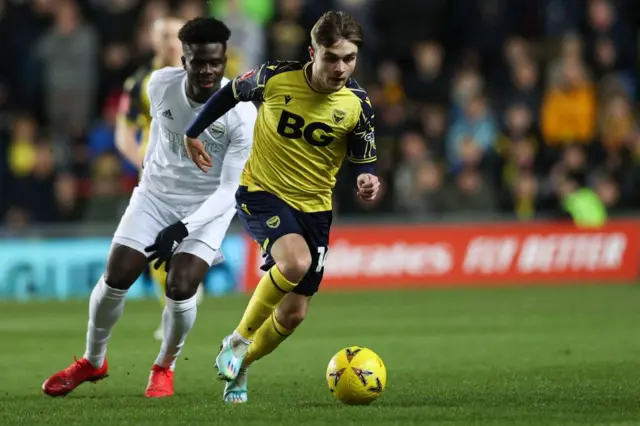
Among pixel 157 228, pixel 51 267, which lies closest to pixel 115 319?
pixel 157 228

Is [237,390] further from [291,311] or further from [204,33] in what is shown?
[204,33]

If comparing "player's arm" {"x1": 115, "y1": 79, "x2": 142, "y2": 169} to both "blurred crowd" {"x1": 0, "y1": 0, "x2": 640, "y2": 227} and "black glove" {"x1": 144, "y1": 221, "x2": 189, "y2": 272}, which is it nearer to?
"black glove" {"x1": 144, "y1": 221, "x2": 189, "y2": 272}

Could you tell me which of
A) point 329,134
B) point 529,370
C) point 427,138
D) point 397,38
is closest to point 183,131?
point 329,134

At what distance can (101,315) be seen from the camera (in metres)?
8.02

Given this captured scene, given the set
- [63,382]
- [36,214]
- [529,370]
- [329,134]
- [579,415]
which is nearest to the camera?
[579,415]

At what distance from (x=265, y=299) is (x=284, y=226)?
0.41 metres

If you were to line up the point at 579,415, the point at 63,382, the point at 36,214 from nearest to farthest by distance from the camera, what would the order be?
the point at 579,415 < the point at 63,382 < the point at 36,214

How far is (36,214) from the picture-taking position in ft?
56.5

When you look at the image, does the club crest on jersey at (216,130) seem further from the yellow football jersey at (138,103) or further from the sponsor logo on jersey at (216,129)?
the yellow football jersey at (138,103)

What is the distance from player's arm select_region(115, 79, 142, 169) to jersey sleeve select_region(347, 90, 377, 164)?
303cm

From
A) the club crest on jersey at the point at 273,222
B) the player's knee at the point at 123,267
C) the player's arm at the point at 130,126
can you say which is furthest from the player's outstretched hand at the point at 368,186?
the player's arm at the point at 130,126

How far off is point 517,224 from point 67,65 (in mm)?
6311

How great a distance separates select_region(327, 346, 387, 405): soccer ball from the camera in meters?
7.28

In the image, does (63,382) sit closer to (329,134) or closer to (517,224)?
(329,134)
